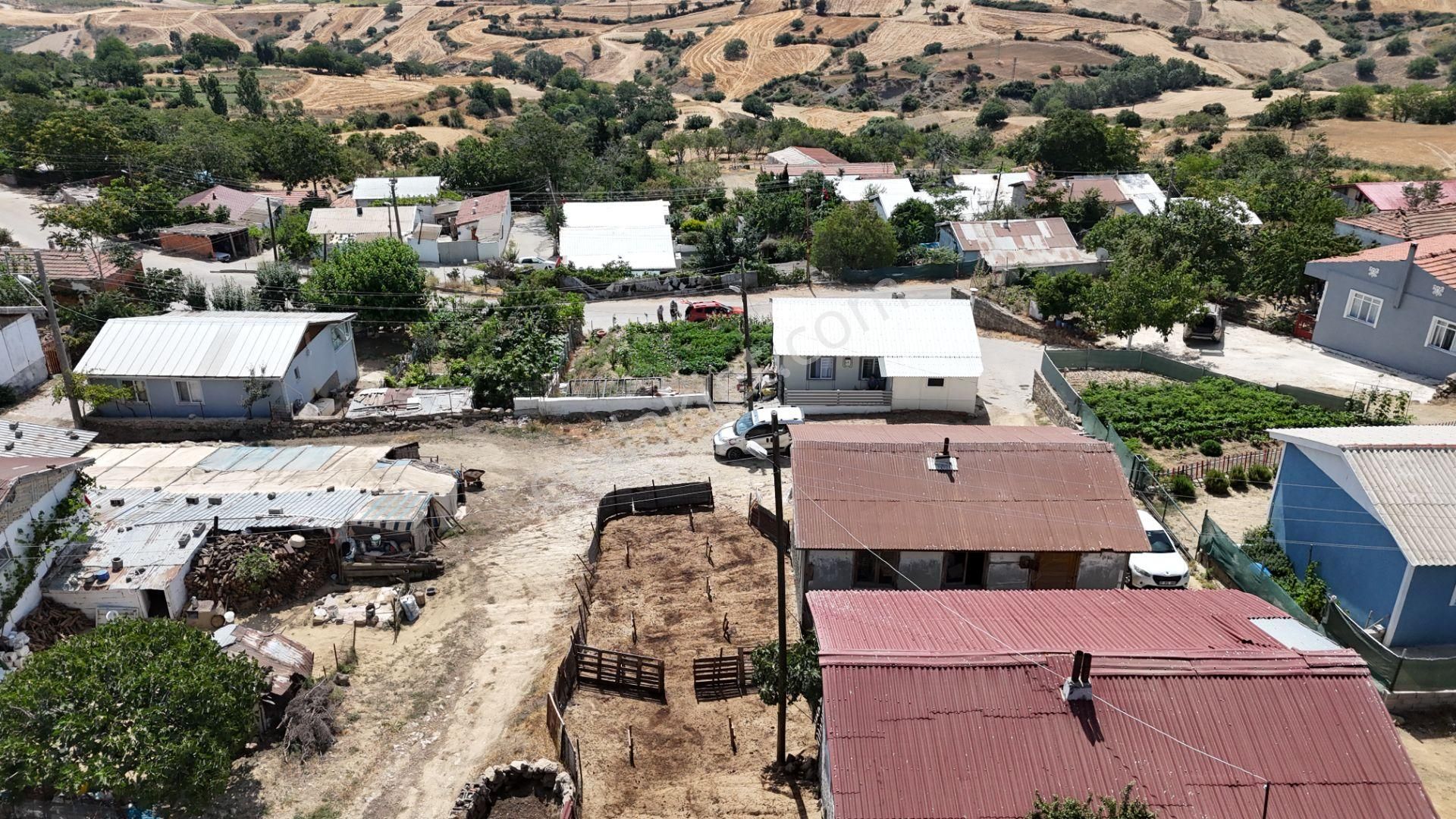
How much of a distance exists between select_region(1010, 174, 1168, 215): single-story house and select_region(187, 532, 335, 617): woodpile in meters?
52.9

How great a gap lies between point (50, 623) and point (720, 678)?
16.3 metres

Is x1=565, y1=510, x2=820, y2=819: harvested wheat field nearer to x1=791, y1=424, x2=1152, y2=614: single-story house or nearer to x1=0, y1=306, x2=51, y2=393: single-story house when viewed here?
x1=791, y1=424, x2=1152, y2=614: single-story house

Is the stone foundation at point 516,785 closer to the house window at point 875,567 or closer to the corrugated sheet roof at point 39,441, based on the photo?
the house window at point 875,567

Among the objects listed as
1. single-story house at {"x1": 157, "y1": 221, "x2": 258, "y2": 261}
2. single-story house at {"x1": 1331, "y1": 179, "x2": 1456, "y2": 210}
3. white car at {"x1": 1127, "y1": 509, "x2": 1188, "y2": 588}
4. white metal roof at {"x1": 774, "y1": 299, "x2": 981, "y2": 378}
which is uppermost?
single-story house at {"x1": 1331, "y1": 179, "x2": 1456, "y2": 210}

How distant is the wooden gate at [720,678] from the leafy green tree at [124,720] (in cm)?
912

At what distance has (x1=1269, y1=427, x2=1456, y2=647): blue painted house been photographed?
20969mm

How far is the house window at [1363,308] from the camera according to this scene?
3947 cm

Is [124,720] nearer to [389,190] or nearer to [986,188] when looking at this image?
[389,190]

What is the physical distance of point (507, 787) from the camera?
1834 cm

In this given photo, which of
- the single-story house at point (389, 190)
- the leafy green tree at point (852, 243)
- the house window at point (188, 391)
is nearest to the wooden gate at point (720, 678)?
the house window at point (188, 391)

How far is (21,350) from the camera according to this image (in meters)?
38.6

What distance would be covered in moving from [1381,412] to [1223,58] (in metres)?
128

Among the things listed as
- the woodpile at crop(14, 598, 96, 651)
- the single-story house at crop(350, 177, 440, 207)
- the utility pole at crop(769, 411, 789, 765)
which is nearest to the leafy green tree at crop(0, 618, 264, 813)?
the woodpile at crop(14, 598, 96, 651)

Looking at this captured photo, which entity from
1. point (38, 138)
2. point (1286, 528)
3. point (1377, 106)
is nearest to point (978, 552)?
point (1286, 528)
